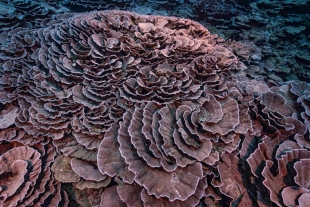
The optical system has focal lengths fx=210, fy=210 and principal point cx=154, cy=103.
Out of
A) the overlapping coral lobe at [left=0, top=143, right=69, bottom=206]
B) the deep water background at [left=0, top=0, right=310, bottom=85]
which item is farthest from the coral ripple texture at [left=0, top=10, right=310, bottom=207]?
the deep water background at [left=0, top=0, right=310, bottom=85]

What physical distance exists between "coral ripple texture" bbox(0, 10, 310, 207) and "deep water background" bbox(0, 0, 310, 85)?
1784 millimetres

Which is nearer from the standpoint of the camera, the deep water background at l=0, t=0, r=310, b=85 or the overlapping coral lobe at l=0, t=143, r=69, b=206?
the overlapping coral lobe at l=0, t=143, r=69, b=206

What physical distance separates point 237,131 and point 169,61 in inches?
68.9

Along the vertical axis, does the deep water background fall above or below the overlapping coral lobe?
above

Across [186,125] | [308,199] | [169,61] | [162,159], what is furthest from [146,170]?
[169,61]

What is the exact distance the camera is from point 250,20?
710 cm

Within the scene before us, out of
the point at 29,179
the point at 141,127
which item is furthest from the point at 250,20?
the point at 29,179

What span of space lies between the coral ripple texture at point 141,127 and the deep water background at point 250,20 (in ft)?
5.85

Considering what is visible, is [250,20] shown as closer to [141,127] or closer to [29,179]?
[141,127]

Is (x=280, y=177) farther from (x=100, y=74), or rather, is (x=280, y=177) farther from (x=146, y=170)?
(x=100, y=74)

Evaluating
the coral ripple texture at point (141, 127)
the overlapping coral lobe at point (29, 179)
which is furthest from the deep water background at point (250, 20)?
the overlapping coral lobe at point (29, 179)

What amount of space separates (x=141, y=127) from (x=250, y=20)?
20.6ft

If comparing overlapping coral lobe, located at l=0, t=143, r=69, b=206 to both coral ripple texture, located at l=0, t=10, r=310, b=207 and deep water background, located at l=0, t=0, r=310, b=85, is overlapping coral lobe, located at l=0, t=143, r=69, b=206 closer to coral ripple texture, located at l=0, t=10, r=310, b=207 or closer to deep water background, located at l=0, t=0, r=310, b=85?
coral ripple texture, located at l=0, t=10, r=310, b=207

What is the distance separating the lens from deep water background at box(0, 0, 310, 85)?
5.60m
